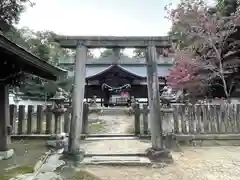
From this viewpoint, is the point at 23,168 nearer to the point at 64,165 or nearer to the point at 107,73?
the point at 64,165

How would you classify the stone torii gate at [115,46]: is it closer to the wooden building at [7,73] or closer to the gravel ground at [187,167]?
the wooden building at [7,73]

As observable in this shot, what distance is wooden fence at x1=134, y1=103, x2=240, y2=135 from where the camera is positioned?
7.21 meters

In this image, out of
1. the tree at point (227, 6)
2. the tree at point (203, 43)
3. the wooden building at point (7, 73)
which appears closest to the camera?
the wooden building at point (7, 73)

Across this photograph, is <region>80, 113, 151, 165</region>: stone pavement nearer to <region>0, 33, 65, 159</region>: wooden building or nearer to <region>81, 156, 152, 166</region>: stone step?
<region>81, 156, 152, 166</region>: stone step

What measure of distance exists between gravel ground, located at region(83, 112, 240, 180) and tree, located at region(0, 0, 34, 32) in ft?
18.9

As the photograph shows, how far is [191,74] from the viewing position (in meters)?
12.8

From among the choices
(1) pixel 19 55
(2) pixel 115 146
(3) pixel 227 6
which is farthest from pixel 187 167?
(3) pixel 227 6

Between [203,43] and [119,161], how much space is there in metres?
9.28

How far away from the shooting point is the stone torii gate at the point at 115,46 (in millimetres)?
5273

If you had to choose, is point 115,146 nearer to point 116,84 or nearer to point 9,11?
point 9,11

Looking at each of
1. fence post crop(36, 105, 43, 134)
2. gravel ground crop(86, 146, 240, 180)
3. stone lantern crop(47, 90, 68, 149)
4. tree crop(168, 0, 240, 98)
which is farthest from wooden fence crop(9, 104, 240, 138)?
tree crop(168, 0, 240, 98)

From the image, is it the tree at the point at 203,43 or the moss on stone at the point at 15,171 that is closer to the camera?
the moss on stone at the point at 15,171

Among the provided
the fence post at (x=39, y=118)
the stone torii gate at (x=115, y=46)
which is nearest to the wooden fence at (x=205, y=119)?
the stone torii gate at (x=115, y=46)

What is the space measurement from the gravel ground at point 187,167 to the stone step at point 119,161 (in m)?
0.20
